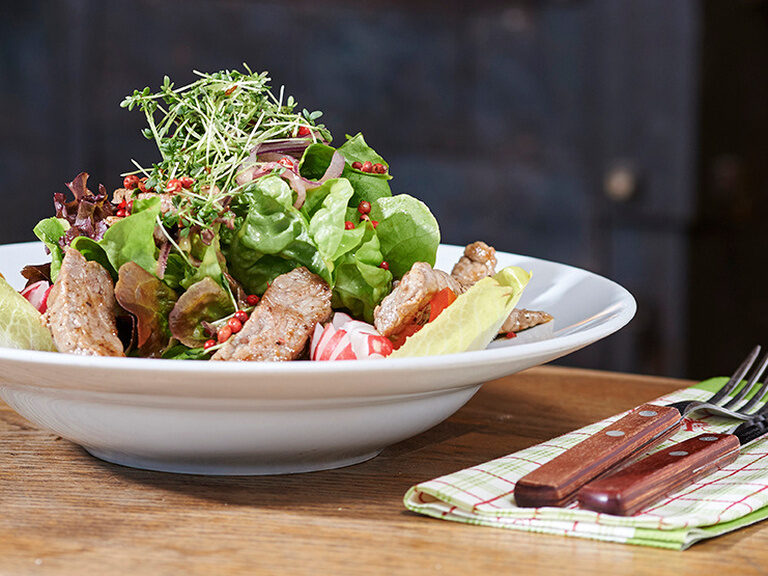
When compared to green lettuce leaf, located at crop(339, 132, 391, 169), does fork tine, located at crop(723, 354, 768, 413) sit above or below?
below

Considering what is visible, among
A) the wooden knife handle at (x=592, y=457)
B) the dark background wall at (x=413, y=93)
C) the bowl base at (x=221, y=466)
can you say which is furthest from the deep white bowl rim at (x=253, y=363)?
the dark background wall at (x=413, y=93)

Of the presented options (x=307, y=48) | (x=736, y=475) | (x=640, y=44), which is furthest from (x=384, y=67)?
(x=736, y=475)

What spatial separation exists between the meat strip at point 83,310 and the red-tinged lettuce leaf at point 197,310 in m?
0.09

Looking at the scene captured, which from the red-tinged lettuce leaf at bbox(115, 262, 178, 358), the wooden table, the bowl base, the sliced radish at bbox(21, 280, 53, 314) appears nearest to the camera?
the wooden table

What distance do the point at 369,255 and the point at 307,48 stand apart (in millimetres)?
3581

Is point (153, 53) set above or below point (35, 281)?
above

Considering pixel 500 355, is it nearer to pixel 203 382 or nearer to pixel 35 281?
pixel 203 382

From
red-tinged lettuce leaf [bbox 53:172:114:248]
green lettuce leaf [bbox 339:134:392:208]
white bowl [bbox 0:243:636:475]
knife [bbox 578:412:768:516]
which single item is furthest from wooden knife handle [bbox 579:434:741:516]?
red-tinged lettuce leaf [bbox 53:172:114:248]

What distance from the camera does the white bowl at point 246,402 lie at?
0.98 metres

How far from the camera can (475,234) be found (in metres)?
4.84

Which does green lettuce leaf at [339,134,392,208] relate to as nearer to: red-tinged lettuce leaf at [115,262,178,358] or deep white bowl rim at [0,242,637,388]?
red-tinged lettuce leaf at [115,262,178,358]

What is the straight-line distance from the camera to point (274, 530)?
39.7 inches

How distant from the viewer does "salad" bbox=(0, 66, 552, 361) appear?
127cm

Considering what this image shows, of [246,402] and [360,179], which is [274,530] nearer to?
[246,402]
